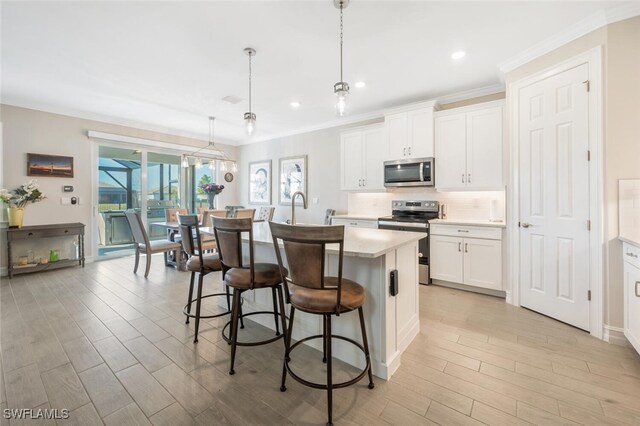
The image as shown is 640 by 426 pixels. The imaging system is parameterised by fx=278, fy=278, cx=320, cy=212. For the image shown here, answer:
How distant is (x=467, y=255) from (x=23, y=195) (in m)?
6.54

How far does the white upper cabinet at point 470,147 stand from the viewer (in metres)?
3.52

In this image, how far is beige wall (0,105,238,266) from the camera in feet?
14.2

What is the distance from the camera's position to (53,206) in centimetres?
470

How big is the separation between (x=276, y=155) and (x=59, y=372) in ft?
17.5

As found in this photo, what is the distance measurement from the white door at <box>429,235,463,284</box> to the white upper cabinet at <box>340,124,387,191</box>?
1280 millimetres

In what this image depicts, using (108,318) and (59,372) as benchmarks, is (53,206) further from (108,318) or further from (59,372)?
(59,372)

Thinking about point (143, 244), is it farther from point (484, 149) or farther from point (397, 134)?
point (484, 149)

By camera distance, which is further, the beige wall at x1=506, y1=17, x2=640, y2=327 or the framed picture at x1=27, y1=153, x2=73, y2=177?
the framed picture at x1=27, y1=153, x2=73, y2=177

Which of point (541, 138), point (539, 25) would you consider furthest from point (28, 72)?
point (541, 138)

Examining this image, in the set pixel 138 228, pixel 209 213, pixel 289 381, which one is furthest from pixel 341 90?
pixel 138 228

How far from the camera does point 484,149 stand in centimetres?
360

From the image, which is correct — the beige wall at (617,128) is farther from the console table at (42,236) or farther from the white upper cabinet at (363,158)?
the console table at (42,236)

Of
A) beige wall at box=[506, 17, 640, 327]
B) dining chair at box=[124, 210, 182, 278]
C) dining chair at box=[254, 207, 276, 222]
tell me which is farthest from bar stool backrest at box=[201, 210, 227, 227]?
beige wall at box=[506, 17, 640, 327]

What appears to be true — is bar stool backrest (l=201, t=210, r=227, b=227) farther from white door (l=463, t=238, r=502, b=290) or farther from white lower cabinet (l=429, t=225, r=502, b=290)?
white door (l=463, t=238, r=502, b=290)
